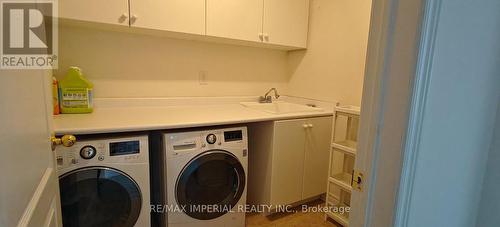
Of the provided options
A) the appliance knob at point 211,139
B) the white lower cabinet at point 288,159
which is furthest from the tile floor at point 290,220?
the appliance knob at point 211,139

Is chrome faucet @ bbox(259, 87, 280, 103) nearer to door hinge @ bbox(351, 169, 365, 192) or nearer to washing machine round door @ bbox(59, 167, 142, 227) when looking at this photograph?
washing machine round door @ bbox(59, 167, 142, 227)

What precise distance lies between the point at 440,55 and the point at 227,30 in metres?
1.68

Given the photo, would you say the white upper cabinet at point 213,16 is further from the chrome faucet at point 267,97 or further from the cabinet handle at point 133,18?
the chrome faucet at point 267,97

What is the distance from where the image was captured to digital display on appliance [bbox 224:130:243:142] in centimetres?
169

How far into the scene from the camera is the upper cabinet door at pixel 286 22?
7.17ft

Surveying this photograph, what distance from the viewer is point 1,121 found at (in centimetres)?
46

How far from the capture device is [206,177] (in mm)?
1678

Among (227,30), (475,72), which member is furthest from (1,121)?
(227,30)

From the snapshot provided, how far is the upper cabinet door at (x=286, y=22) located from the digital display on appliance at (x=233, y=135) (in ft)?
3.05

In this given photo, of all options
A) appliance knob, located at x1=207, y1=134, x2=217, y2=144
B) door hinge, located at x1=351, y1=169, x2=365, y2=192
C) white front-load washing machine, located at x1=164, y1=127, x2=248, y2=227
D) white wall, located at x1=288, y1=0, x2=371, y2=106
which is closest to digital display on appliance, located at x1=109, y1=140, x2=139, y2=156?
white front-load washing machine, located at x1=164, y1=127, x2=248, y2=227

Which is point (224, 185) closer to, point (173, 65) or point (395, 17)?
point (173, 65)

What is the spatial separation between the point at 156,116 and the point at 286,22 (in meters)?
1.43

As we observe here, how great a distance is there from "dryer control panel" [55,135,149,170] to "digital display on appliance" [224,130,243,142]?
1.67 feet

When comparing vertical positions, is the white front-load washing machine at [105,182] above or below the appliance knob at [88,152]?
below
